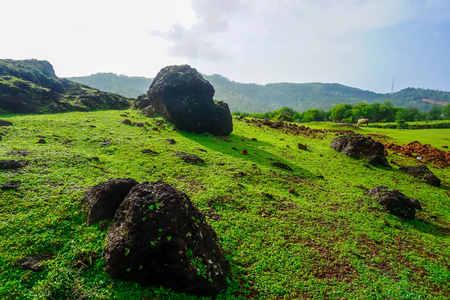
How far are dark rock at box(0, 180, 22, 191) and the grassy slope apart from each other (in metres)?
0.19

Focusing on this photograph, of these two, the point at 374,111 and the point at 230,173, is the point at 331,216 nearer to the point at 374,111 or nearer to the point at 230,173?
the point at 230,173

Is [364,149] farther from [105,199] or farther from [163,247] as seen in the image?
[105,199]

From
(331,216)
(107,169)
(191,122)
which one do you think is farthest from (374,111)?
(107,169)

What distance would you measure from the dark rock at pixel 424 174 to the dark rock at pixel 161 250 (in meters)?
16.4

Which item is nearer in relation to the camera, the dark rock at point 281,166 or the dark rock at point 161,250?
the dark rock at point 161,250

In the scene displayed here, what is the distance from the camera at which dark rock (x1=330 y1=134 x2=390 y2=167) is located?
17609 mm

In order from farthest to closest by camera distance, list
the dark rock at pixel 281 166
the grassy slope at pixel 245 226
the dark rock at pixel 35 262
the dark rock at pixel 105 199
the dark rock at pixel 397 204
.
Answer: the dark rock at pixel 281 166, the dark rock at pixel 397 204, the dark rock at pixel 105 199, the grassy slope at pixel 245 226, the dark rock at pixel 35 262

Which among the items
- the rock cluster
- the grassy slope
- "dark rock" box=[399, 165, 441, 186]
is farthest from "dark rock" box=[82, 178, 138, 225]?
"dark rock" box=[399, 165, 441, 186]

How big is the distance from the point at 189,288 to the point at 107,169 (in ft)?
23.5

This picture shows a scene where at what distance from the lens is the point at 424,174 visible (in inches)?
591

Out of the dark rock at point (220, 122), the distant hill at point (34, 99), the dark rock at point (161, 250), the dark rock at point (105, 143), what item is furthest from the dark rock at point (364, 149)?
the distant hill at point (34, 99)

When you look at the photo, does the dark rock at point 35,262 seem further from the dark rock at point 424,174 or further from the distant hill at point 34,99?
the distant hill at point 34,99

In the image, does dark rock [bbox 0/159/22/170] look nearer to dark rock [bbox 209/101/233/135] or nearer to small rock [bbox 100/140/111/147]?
small rock [bbox 100/140/111/147]

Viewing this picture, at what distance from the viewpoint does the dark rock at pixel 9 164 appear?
7.72 meters
